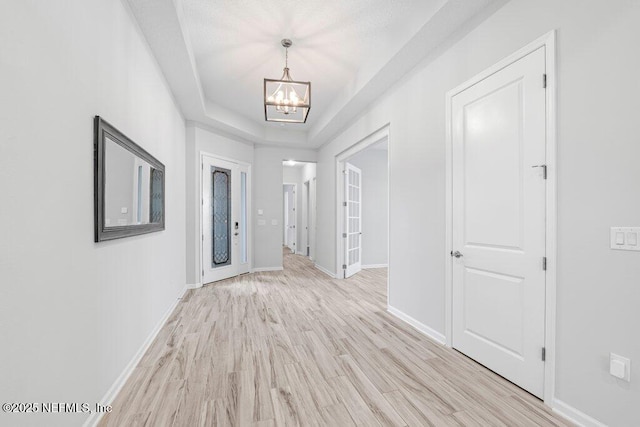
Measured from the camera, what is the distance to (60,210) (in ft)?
4.29

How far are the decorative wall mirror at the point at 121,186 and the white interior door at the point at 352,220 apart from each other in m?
3.46

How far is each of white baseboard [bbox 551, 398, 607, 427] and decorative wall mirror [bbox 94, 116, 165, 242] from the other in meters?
2.91

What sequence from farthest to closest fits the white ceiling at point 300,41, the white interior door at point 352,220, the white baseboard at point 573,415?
the white interior door at point 352,220 → the white ceiling at point 300,41 → the white baseboard at point 573,415

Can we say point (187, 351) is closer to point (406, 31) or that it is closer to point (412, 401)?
point (412, 401)

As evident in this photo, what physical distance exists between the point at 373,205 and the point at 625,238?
5448 millimetres

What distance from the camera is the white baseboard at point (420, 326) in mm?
2684

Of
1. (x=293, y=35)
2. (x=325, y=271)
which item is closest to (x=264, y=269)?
(x=325, y=271)

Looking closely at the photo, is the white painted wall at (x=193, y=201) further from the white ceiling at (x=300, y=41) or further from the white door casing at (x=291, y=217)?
the white door casing at (x=291, y=217)

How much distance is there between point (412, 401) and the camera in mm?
1833

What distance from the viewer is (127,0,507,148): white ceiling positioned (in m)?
2.44

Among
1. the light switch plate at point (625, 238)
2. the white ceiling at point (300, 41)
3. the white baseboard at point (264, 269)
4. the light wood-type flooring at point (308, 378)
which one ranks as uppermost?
the white ceiling at point (300, 41)

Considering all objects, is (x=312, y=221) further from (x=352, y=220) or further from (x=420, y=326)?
(x=420, y=326)

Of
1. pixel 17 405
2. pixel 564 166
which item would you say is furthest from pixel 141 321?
pixel 564 166

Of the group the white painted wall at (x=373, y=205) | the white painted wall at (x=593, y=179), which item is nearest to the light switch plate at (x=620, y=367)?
the white painted wall at (x=593, y=179)
